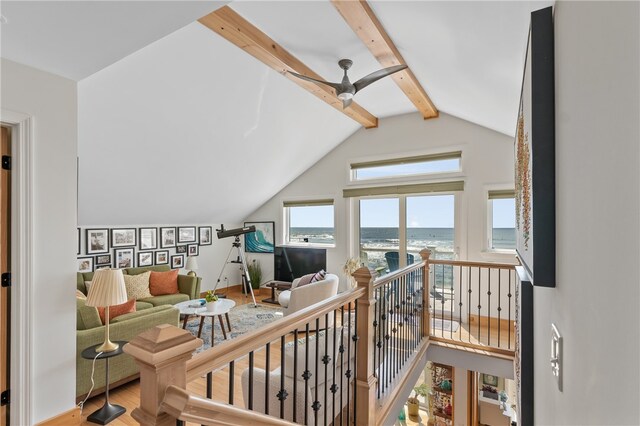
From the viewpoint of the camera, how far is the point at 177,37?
2811 millimetres

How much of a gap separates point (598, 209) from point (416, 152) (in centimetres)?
486

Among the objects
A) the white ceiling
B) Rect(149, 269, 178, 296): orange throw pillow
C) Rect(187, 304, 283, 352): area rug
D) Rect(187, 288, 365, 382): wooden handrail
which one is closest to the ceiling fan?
the white ceiling

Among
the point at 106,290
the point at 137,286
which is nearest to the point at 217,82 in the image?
the point at 106,290

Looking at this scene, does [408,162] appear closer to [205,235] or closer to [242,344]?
[205,235]

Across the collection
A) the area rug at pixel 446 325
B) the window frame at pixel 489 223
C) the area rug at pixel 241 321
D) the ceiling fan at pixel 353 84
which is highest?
the ceiling fan at pixel 353 84

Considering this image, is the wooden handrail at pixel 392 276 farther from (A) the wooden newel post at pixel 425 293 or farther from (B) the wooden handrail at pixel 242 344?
(B) the wooden handrail at pixel 242 344

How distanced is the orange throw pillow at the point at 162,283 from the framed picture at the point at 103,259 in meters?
0.76

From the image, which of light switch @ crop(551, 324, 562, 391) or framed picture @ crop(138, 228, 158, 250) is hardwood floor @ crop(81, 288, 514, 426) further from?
framed picture @ crop(138, 228, 158, 250)

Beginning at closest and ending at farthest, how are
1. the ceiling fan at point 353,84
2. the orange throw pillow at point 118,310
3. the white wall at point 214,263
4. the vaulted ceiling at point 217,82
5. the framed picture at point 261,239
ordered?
the vaulted ceiling at point 217,82, the ceiling fan at point 353,84, the orange throw pillow at point 118,310, the white wall at point 214,263, the framed picture at point 261,239

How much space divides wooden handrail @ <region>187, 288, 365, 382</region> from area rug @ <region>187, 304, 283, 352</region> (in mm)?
3187

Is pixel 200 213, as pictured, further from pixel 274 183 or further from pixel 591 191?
pixel 591 191

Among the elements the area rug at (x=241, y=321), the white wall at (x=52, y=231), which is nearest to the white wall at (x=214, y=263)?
the area rug at (x=241, y=321)

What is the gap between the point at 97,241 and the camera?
16.7ft

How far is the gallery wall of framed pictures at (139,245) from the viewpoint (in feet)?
16.4
